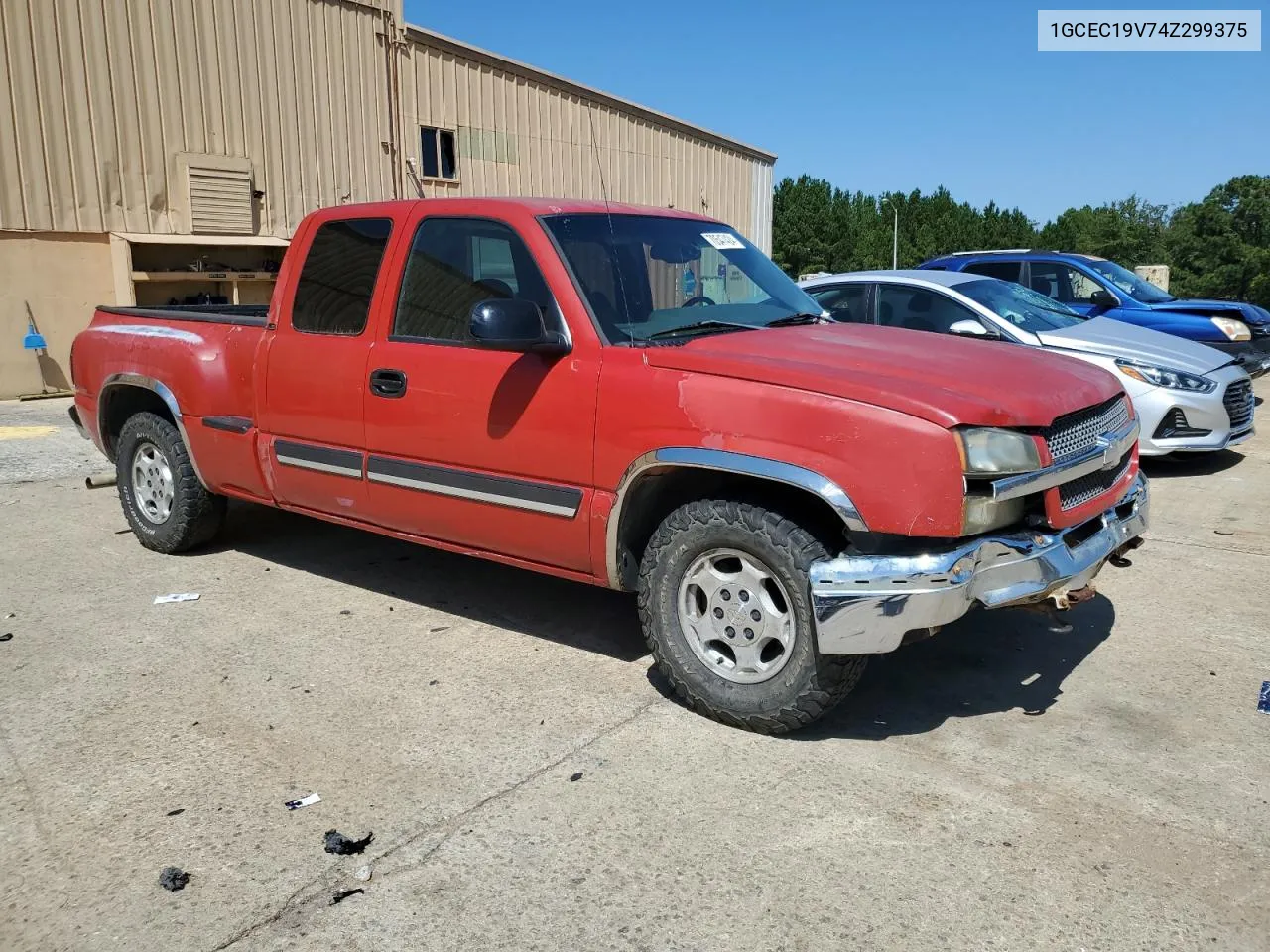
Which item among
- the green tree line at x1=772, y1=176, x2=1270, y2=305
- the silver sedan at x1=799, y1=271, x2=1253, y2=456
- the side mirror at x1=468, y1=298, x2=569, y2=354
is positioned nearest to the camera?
the side mirror at x1=468, y1=298, x2=569, y2=354

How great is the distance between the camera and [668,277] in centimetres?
446

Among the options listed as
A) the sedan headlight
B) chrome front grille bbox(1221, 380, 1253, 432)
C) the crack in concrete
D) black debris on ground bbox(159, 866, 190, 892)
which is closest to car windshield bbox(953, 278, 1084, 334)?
the sedan headlight

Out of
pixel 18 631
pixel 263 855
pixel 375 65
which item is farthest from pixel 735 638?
pixel 375 65

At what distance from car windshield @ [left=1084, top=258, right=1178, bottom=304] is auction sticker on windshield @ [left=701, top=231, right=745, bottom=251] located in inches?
297

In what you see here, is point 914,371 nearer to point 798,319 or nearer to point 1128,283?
point 798,319

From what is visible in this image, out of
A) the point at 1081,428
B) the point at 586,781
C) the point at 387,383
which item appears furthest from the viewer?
the point at 387,383

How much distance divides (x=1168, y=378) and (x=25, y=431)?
35.7 feet

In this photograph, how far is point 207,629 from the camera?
488 centimetres

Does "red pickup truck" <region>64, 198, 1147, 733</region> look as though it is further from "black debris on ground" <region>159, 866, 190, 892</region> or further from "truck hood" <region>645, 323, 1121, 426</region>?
"black debris on ground" <region>159, 866, 190, 892</region>

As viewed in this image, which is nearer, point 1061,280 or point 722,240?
point 722,240

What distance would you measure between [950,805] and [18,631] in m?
4.20

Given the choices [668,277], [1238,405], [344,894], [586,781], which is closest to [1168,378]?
[1238,405]

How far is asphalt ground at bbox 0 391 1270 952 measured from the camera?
2.71m

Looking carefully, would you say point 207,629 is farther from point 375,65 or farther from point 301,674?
point 375,65
